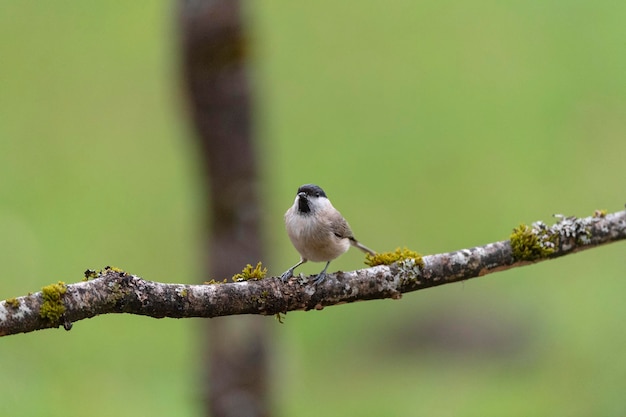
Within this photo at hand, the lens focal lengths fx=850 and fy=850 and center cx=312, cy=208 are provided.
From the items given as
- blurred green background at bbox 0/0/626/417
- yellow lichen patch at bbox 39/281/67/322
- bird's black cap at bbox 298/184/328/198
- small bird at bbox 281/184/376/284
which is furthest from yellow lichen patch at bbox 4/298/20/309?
blurred green background at bbox 0/0/626/417

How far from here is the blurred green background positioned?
36.9 feet

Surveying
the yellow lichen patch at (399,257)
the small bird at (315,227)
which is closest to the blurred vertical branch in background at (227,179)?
the small bird at (315,227)

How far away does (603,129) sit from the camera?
607 inches

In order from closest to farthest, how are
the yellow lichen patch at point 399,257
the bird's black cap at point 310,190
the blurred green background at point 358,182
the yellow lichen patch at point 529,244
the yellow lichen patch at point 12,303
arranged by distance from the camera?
the yellow lichen patch at point 12,303, the yellow lichen patch at point 399,257, the yellow lichen patch at point 529,244, the bird's black cap at point 310,190, the blurred green background at point 358,182

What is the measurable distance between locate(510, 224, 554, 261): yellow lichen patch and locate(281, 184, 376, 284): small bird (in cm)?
101

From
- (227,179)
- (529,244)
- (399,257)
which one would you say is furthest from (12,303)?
(227,179)

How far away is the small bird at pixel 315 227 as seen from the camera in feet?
19.1

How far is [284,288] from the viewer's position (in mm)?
4699

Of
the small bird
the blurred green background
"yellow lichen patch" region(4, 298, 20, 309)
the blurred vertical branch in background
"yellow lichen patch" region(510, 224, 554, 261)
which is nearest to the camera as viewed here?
"yellow lichen patch" region(4, 298, 20, 309)

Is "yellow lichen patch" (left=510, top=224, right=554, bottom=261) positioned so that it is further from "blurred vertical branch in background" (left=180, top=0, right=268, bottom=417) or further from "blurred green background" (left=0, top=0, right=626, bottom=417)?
"blurred green background" (left=0, top=0, right=626, bottom=417)

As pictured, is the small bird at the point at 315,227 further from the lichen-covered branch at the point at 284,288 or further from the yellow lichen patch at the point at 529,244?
the yellow lichen patch at the point at 529,244

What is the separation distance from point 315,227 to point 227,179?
241cm

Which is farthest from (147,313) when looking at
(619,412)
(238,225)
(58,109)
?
(58,109)

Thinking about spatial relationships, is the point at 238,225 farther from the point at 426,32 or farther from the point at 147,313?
the point at 426,32
